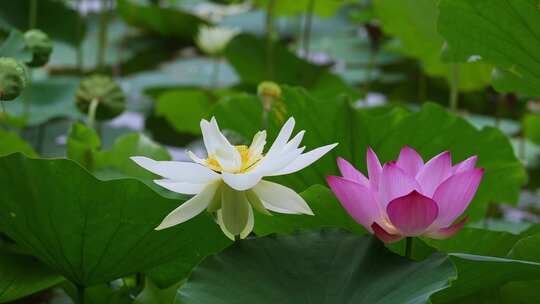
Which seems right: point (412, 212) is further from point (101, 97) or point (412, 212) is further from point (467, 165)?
point (101, 97)

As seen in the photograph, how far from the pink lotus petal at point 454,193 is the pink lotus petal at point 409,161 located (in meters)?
0.05

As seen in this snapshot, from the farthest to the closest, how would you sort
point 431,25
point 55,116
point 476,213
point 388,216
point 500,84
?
point 55,116
point 431,25
point 476,213
point 500,84
point 388,216

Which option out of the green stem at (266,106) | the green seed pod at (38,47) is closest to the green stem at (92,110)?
the green seed pod at (38,47)

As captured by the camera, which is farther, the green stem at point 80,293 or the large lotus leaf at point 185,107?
the large lotus leaf at point 185,107

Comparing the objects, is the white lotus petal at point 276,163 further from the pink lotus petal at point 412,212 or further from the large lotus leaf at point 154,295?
the large lotus leaf at point 154,295

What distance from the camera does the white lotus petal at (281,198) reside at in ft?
2.27

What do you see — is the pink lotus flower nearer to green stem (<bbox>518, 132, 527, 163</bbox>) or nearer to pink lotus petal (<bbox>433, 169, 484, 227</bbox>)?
pink lotus petal (<bbox>433, 169, 484, 227</bbox>)

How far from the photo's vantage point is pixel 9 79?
774mm

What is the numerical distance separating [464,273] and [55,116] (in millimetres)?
1250

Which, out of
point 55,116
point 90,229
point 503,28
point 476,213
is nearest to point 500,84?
point 503,28

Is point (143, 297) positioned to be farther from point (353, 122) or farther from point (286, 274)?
point (353, 122)

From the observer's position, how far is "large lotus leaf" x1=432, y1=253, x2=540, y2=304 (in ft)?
2.23

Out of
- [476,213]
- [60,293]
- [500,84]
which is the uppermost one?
[500,84]

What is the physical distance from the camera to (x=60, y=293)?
128 centimetres
